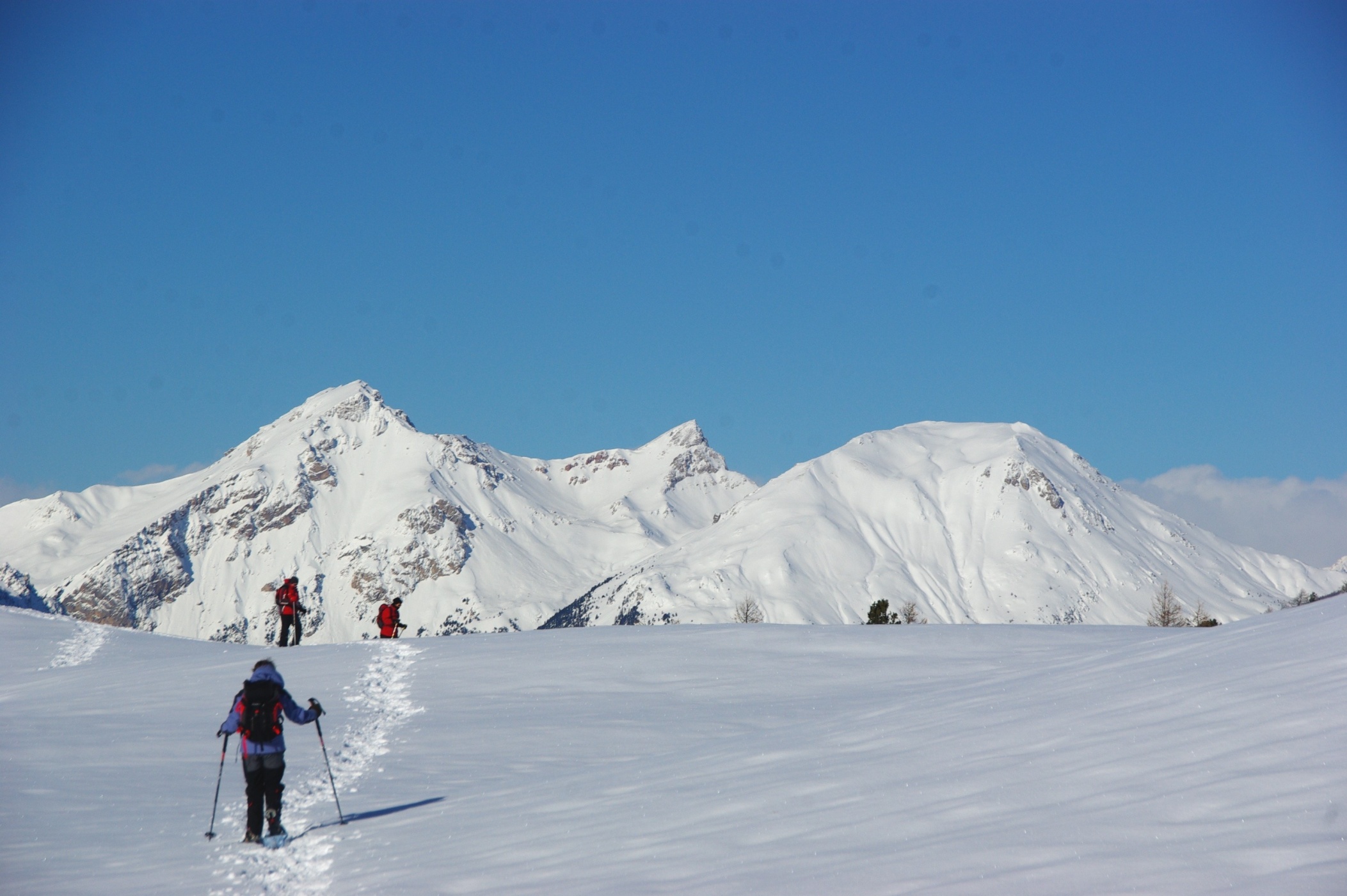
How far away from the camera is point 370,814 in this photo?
41.6 ft

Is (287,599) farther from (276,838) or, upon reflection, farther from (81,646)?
(276,838)

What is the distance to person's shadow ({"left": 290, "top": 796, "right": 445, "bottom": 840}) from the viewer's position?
39.8 feet

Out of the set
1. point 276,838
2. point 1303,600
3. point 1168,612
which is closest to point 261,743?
point 276,838

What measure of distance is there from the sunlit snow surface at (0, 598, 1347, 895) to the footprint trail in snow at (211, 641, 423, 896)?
0.05 m

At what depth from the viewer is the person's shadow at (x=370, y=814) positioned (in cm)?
1212

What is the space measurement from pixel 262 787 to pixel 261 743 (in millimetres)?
458

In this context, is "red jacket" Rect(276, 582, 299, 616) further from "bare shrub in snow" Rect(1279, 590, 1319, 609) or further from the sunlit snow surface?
"bare shrub in snow" Rect(1279, 590, 1319, 609)

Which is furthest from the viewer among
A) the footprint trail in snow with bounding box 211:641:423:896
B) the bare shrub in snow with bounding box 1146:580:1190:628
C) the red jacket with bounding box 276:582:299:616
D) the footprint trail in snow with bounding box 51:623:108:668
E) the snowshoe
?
the bare shrub in snow with bounding box 1146:580:1190:628

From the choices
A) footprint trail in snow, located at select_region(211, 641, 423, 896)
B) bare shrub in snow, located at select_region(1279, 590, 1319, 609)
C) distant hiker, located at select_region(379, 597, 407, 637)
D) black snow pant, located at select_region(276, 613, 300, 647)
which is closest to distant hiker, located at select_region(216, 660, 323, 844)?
footprint trail in snow, located at select_region(211, 641, 423, 896)

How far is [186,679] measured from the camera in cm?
2289

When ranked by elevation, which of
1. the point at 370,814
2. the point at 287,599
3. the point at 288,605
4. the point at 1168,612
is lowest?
the point at 1168,612

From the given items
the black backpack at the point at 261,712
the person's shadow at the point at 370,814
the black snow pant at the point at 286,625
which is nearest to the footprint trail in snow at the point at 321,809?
the person's shadow at the point at 370,814

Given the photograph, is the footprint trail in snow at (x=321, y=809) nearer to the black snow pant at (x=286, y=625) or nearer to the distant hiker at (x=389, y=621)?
the black snow pant at (x=286, y=625)

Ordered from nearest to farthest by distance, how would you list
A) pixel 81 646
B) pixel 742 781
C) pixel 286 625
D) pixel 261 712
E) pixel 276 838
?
pixel 276 838 < pixel 261 712 < pixel 742 781 < pixel 286 625 < pixel 81 646
